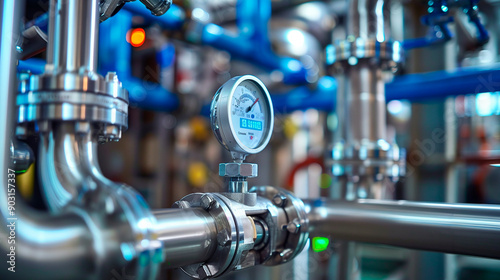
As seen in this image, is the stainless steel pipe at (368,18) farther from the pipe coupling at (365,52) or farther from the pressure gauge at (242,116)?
the pressure gauge at (242,116)

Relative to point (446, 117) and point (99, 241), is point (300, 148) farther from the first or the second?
point (99, 241)

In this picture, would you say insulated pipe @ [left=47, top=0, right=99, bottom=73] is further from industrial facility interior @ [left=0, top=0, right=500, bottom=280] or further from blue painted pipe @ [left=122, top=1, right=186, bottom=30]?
blue painted pipe @ [left=122, top=1, right=186, bottom=30]

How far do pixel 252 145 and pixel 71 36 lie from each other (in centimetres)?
25

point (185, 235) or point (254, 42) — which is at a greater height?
point (254, 42)

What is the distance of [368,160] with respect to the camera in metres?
0.69

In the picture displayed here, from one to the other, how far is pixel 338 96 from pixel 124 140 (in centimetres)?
131

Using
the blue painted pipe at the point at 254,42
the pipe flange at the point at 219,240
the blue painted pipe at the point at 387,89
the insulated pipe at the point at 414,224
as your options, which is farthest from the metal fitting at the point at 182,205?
the blue painted pipe at the point at 254,42

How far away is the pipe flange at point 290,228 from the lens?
53cm

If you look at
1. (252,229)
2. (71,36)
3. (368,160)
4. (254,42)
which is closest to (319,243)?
(368,160)

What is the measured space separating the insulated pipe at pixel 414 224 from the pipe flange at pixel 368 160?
0.09 m

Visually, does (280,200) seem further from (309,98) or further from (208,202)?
(309,98)

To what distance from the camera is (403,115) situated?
1.87 metres

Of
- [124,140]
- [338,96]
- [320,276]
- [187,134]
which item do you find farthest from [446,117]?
[124,140]

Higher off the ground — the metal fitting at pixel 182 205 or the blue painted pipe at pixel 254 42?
the blue painted pipe at pixel 254 42
